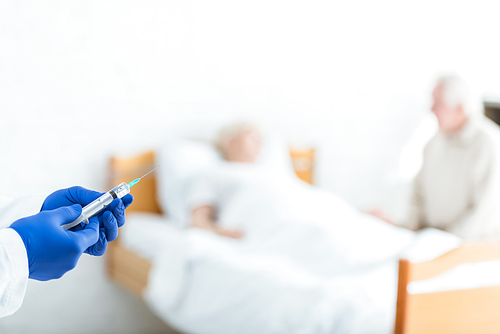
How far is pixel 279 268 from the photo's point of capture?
147cm

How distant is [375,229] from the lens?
5.77 feet

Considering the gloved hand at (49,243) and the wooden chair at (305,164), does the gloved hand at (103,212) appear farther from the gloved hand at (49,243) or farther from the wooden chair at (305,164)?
the wooden chair at (305,164)

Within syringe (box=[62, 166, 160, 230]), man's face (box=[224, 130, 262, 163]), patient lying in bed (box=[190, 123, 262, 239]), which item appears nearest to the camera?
syringe (box=[62, 166, 160, 230])

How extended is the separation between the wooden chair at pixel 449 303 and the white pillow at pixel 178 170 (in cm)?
112

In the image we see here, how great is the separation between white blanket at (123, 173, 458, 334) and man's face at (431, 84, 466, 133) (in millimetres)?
544

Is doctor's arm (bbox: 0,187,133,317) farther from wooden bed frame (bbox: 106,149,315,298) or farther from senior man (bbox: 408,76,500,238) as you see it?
senior man (bbox: 408,76,500,238)

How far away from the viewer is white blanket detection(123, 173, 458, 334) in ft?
4.10

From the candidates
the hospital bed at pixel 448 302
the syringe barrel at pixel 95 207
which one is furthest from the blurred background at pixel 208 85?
the hospital bed at pixel 448 302

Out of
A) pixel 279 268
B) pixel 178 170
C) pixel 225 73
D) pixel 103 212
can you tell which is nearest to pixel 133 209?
pixel 178 170

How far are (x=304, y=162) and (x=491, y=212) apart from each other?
Answer: 0.97m

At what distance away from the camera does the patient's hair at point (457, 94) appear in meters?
2.03

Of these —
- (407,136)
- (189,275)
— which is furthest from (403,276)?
(407,136)

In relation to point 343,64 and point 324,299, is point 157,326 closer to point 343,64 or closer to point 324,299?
point 324,299

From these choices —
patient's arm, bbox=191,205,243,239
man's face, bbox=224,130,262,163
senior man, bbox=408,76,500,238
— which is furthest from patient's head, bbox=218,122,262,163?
senior man, bbox=408,76,500,238
